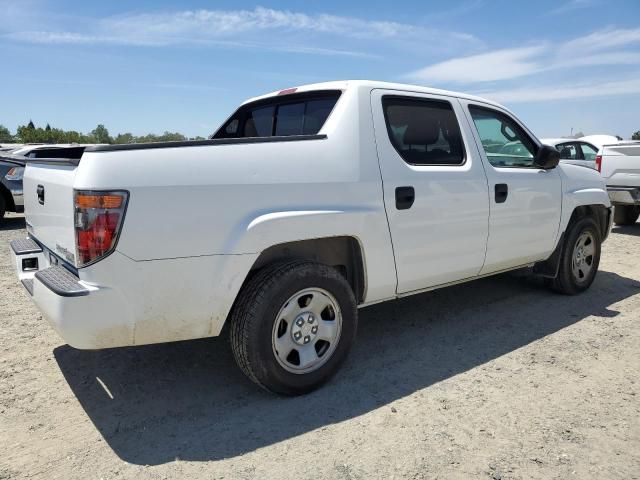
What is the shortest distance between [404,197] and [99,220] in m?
1.92

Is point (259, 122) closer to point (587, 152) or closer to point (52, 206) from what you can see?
point (52, 206)

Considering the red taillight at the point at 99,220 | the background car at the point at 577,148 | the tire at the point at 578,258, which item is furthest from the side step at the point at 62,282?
the background car at the point at 577,148

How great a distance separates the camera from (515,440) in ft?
9.27

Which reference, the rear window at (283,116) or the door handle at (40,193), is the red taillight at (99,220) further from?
the rear window at (283,116)

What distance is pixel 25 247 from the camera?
366 centimetres

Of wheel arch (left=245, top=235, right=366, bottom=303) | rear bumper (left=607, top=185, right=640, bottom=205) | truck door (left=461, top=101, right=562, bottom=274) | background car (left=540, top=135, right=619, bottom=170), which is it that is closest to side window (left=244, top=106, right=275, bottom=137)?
wheel arch (left=245, top=235, right=366, bottom=303)

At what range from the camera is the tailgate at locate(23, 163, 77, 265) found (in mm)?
2871

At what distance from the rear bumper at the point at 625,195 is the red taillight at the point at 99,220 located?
30.0ft

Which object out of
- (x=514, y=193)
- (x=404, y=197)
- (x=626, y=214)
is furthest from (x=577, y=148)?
(x=404, y=197)

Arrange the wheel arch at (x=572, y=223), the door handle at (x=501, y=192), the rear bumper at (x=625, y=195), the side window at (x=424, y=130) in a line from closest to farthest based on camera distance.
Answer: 1. the side window at (x=424, y=130)
2. the door handle at (x=501, y=192)
3. the wheel arch at (x=572, y=223)
4. the rear bumper at (x=625, y=195)

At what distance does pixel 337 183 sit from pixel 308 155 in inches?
9.8

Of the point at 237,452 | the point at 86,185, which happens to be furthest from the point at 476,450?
the point at 86,185

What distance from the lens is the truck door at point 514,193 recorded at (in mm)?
4320

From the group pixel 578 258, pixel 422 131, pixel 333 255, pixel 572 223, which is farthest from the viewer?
pixel 578 258
